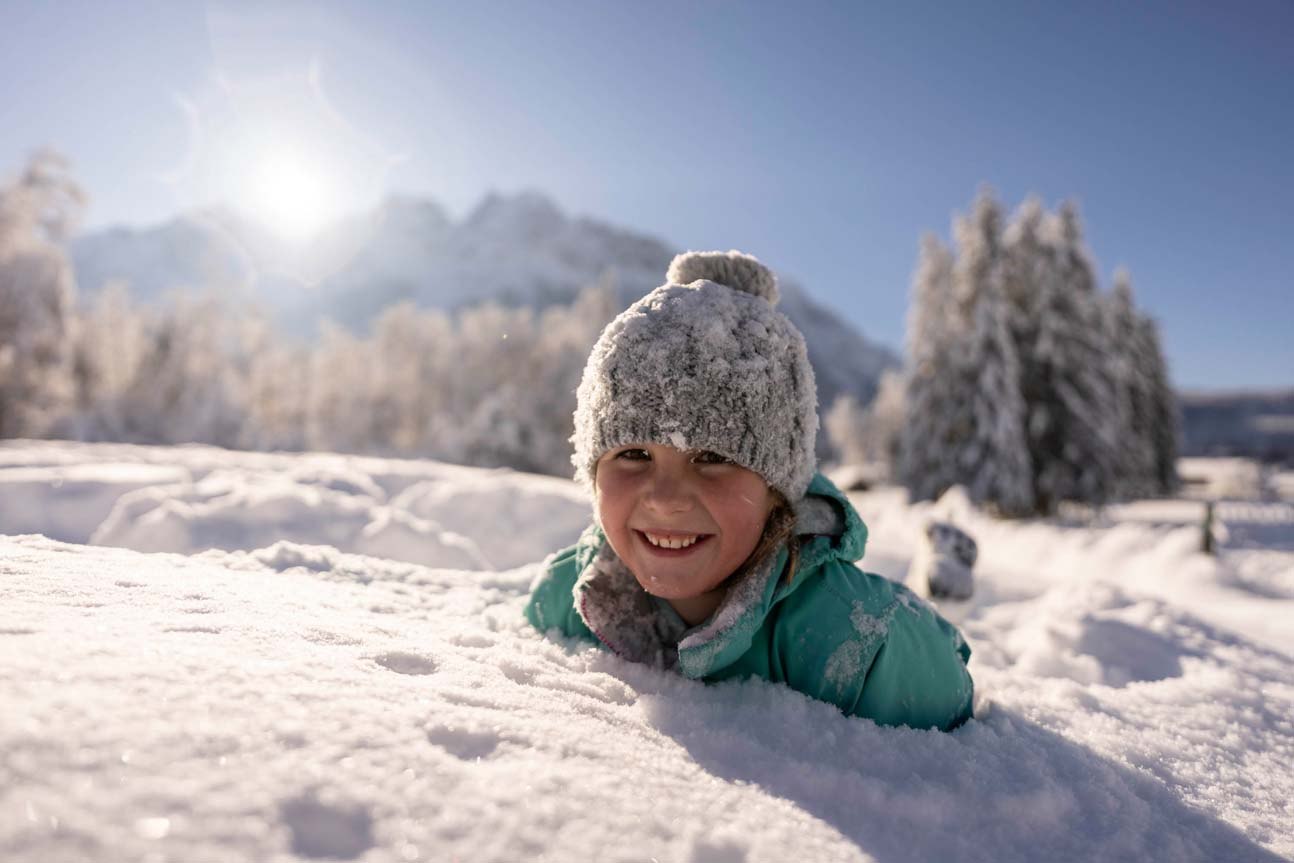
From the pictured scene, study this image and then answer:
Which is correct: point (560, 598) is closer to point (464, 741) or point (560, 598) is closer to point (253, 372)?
point (464, 741)

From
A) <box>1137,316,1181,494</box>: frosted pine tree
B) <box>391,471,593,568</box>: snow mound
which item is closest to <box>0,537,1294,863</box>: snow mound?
<box>391,471,593,568</box>: snow mound

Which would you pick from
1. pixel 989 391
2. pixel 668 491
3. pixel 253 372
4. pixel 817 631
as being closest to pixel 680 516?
pixel 668 491

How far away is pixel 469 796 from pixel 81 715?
18.5 inches

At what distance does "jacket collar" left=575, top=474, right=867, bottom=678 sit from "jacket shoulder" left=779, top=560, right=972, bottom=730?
0.31 feet

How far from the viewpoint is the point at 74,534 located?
2.90 meters

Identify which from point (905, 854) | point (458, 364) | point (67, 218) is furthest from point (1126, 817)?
point (458, 364)

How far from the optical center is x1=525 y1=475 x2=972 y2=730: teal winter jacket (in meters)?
1.63

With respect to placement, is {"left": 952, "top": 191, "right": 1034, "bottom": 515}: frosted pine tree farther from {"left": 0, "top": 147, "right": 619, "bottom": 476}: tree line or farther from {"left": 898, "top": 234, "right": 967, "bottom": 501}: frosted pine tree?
{"left": 0, "top": 147, "right": 619, "bottom": 476}: tree line

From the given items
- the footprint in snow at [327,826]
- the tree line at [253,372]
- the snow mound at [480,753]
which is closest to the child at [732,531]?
the snow mound at [480,753]

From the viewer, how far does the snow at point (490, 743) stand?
0.78 meters

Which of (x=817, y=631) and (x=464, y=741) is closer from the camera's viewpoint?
(x=464, y=741)

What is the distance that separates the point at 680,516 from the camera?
168 centimetres

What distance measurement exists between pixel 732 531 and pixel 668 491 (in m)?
0.19

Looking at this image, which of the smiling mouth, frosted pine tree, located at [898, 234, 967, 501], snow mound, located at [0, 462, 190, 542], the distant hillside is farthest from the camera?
the distant hillside
